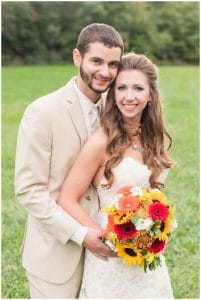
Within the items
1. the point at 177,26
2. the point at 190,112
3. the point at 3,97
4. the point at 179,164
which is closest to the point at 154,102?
the point at 179,164

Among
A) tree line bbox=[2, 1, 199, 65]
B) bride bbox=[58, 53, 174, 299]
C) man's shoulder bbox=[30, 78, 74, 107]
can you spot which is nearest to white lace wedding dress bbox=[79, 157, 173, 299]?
bride bbox=[58, 53, 174, 299]

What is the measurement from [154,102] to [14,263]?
2.71m

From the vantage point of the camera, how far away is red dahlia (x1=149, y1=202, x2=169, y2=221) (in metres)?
3.34

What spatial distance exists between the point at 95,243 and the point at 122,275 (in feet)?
1.09

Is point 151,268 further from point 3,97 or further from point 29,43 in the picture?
point 29,43

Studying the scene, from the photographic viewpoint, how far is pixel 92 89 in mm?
3564

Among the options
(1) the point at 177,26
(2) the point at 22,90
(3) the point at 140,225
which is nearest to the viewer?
(3) the point at 140,225

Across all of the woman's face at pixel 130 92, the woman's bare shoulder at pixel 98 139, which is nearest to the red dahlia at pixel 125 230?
the woman's bare shoulder at pixel 98 139

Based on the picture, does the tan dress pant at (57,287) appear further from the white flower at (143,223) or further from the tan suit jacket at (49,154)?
the white flower at (143,223)

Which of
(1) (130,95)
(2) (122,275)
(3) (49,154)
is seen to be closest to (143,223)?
(2) (122,275)

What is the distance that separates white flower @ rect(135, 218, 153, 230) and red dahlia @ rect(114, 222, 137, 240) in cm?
3

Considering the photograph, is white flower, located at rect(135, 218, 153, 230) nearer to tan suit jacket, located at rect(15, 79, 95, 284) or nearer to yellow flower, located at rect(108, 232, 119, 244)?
yellow flower, located at rect(108, 232, 119, 244)

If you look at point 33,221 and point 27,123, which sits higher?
point 27,123

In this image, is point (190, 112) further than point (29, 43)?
No
